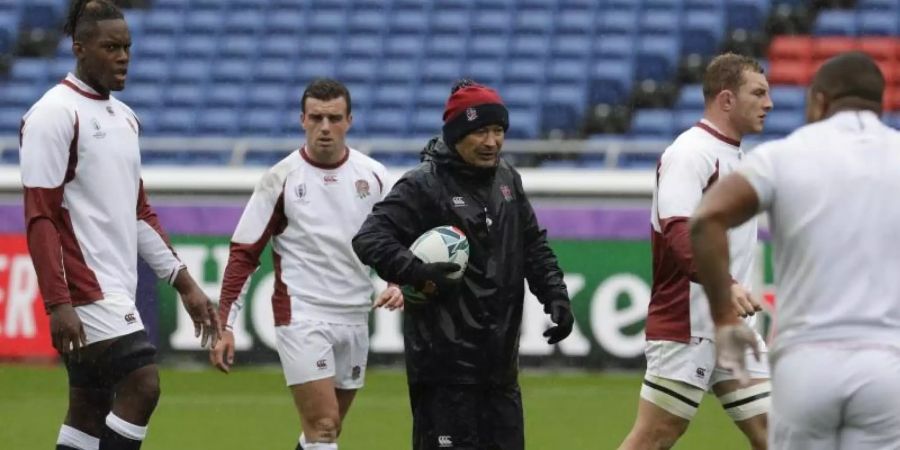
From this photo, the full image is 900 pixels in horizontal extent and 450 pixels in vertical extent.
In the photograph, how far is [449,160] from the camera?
7.05m

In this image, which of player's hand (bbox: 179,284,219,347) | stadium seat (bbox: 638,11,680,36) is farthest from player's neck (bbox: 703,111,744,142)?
stadium seat (bbox: 638,11,680,36)

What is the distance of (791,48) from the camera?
2105 cm

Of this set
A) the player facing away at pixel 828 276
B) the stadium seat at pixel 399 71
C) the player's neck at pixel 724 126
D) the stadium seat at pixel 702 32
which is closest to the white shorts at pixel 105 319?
the player's neck at pixel 724 126

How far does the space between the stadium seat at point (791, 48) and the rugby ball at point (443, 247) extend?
14.8 m

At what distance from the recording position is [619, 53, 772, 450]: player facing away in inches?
304

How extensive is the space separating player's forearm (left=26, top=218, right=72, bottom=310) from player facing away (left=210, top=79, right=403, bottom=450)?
178 cm

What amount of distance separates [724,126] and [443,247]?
68.9 inches

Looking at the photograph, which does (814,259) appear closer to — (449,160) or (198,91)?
(449,160)

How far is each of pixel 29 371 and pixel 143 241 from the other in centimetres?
855

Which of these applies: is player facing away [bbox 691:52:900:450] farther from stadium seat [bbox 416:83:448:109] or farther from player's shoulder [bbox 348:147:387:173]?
stadium seat [bbox 416:83:448:109]

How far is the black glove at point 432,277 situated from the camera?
665 centimetres

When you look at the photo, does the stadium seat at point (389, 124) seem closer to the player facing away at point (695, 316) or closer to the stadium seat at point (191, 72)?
the stadium seat at point (191, 72)

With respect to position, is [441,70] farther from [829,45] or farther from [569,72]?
[829,45]

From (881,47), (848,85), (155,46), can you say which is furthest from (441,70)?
(848,85)
